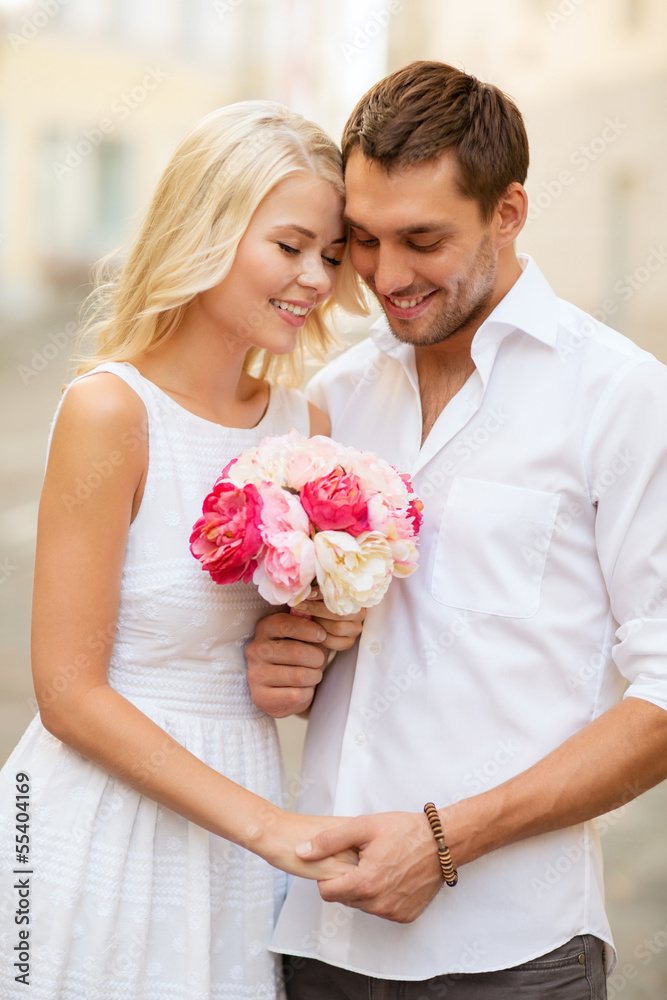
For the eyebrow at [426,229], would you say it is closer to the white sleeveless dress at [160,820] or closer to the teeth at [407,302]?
the teeth at [407,302]

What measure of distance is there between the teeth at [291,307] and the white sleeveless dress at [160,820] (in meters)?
0.32

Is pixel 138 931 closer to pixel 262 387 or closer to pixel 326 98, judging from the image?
pixel 262 387

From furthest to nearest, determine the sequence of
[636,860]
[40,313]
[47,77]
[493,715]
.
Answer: [40,313] → [47,77] → [636,860] → [493,715]

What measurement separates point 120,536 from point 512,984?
1.25 meters

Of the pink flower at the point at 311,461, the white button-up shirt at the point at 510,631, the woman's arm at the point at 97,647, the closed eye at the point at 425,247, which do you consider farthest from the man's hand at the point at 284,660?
the closed eye at the point at 425,247

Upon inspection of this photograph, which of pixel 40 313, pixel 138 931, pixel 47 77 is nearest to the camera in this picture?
pixel 138 931

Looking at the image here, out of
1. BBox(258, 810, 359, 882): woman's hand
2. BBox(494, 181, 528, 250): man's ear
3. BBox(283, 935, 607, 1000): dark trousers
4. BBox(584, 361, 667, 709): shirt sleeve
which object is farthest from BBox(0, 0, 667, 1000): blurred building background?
BBox(283, 935, 607, 1000): dark trousers

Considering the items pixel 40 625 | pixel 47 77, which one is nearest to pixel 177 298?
pixel 40 625

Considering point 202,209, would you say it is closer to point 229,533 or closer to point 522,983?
point 229,533

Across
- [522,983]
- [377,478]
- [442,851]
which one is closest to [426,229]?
[377,478]

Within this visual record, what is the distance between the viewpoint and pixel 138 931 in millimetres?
1893

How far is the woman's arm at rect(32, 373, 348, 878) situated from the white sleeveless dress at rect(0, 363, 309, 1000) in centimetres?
7

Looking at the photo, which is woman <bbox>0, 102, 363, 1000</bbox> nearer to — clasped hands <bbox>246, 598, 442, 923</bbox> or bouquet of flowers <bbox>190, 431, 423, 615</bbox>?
clasped hands <bbox>246, 598, 442, 923</bbox>

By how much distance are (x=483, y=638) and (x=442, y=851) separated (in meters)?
0.45
